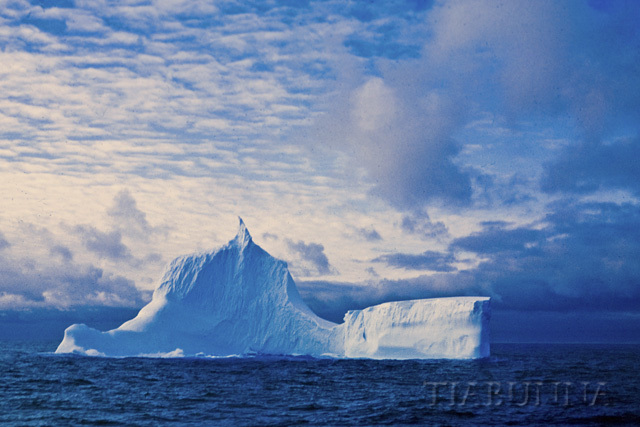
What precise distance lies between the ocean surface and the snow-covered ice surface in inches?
140

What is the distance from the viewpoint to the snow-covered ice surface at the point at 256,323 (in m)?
25.3

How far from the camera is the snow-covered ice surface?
2528 centimetres

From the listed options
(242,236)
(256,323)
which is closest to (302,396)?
(256,323)

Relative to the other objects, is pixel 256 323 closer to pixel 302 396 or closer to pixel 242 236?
pixel 242 236

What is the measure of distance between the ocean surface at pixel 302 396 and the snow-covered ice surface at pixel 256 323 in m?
3.55

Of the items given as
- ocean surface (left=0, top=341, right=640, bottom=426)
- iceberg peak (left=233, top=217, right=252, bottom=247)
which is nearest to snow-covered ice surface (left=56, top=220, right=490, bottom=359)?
iceberg peak (left=233, top=217, right=252, bottom=247)

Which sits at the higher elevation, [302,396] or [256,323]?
[256,323]

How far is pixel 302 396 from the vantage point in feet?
46.8

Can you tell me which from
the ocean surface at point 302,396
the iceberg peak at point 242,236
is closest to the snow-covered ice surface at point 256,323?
the iceberg peak at point 242,236

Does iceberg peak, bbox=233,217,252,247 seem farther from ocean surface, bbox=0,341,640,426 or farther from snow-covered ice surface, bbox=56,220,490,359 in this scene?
ocean surface, bbox=0,341,640,426

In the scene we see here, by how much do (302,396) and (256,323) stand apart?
13924mm

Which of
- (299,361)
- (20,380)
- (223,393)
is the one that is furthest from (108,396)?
(299,361)

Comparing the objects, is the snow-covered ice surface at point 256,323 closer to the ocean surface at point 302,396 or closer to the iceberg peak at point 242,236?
the iceberg peak at point 242,236

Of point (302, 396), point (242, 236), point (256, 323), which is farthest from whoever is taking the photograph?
point (242, 236)
